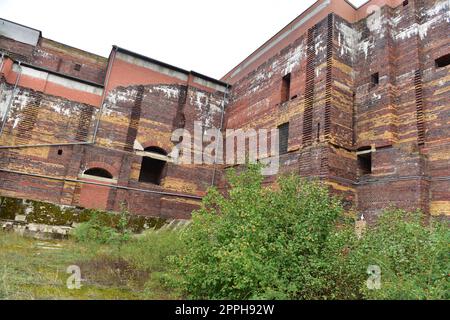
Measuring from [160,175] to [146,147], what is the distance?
1.52 meters

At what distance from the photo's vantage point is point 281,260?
4434mm

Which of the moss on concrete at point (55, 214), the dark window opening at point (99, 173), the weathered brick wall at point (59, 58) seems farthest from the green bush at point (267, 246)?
the weathered brick wall at point (59, 58)

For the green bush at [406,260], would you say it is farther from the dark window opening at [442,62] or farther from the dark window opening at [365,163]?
the dark window opening at [442,62]

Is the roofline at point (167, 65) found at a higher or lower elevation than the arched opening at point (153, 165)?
higher

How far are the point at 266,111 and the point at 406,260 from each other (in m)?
9.68

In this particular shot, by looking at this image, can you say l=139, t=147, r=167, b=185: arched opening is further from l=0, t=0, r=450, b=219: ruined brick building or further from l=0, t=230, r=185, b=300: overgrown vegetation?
l=0, t=230, r=185, b=300: overgrown vegetation

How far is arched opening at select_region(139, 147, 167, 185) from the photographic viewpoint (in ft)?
47.1

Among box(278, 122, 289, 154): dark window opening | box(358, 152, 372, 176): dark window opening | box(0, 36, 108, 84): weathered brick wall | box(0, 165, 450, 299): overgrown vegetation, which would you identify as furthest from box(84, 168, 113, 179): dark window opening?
box(358, 152, 372, 176): dark window opening

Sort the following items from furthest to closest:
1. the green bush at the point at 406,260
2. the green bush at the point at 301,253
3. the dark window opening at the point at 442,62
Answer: the dark window opening at the point at 442,62 < the green bush at the point at 301,253 < the green bush at the point at 406,260

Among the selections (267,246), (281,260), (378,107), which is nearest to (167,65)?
(378,107)

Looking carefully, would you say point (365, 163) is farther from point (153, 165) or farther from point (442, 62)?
point (153, 165)

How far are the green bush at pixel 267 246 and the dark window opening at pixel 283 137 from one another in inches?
244

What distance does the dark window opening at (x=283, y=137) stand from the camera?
1171cm
